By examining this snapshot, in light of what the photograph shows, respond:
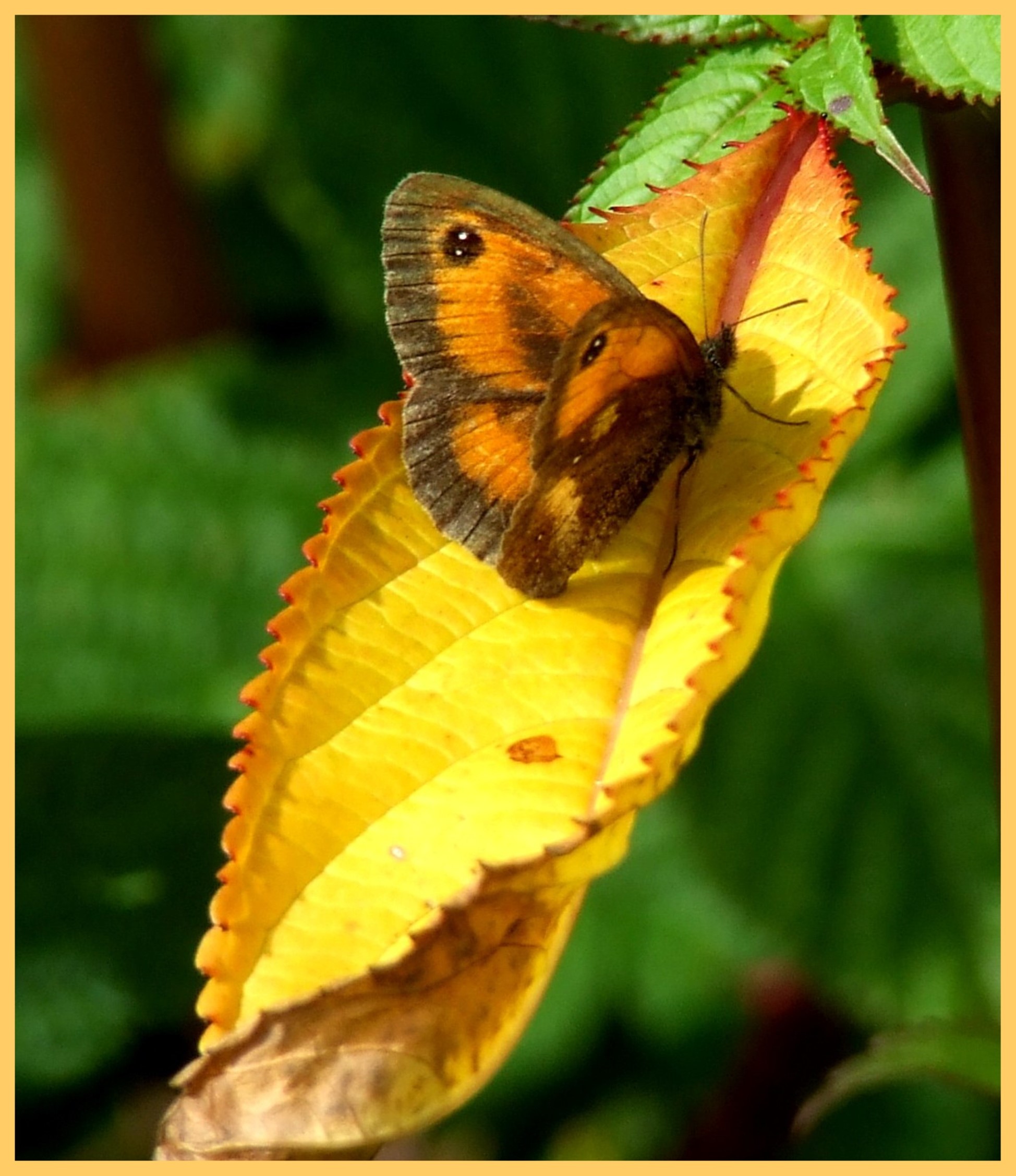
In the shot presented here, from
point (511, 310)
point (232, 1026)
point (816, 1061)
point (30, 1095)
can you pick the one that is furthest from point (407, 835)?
point (816, 1061)

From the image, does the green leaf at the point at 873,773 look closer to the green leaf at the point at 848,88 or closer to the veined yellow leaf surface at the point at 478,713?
the veined yellow leaf surface at the point at 478,713

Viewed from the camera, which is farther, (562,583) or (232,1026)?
(562,583)

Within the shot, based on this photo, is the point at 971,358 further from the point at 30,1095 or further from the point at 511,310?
the point at 30,1095

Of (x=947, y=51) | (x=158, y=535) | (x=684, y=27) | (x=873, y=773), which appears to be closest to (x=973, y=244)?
(x=947, y=51)

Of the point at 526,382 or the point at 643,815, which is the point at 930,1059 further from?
the point at 643,815

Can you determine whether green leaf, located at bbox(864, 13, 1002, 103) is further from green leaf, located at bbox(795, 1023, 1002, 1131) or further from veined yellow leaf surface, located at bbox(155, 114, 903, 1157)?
green leaf, located at bbox(795, 1023, 1002, 1131)


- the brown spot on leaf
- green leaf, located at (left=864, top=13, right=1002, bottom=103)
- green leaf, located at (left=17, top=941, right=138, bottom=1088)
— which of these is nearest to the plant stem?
green leaf, located at (left=864, top=13, right=1002, bottom=103)

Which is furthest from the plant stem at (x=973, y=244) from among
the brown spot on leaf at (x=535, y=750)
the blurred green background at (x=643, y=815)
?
the blurred green background at (x=643, y=815)
